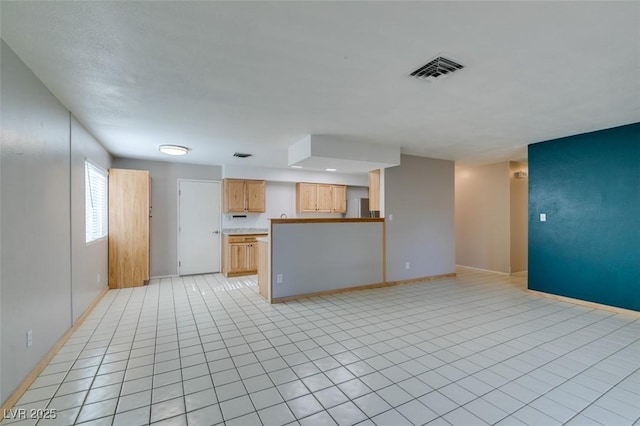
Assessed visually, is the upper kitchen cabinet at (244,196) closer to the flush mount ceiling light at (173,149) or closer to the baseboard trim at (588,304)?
the flush mount ceiling light at (173,149)

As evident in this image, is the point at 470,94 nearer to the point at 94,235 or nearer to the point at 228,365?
the point at 228,365

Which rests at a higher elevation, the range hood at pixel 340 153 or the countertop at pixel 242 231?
the range hood at pixel 340 153

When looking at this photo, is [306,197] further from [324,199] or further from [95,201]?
[95,201]

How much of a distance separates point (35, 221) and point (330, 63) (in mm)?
2746

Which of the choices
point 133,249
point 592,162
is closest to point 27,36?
point 133,249

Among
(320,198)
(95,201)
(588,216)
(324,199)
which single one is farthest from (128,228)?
(588,216)

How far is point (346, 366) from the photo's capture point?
7.96 feet

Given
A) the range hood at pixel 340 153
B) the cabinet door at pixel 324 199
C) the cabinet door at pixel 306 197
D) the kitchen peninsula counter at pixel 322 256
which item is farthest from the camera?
the cabinet door at pixel 324 199

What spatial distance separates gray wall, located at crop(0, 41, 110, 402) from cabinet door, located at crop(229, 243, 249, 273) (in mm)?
2851

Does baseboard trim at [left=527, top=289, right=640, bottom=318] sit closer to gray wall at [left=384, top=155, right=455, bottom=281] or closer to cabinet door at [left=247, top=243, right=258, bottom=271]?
gray wall at [left=384, top=155, right=455, bottom=281]

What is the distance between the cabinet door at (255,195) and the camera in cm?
670

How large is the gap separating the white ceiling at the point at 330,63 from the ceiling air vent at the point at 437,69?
0.07 metres

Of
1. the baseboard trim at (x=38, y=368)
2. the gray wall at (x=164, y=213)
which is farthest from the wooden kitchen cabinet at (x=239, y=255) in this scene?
the baseboard trim at (x=38, y=368)

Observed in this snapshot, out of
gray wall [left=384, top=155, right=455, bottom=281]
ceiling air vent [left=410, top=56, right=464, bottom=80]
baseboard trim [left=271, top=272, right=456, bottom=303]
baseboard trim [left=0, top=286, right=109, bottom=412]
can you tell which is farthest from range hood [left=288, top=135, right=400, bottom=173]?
baseboard trim [left=0, top=286, right=109, bottom=412]
